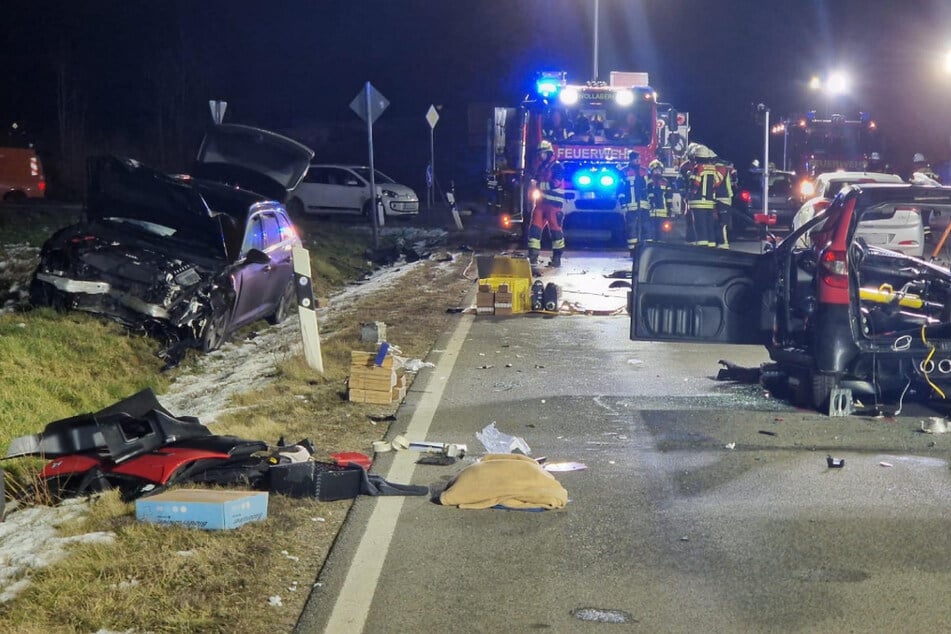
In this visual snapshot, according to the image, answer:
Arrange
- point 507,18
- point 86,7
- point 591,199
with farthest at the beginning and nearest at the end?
point 507,18 < point 86,7 < point 591,199

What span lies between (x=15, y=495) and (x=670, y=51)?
198 feet

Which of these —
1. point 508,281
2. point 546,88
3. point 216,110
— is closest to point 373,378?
point 508,281

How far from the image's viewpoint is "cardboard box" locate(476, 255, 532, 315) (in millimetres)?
16016

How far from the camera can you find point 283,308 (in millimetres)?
15133

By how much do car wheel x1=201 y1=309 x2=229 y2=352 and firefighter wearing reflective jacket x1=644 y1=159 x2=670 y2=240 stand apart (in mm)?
11689

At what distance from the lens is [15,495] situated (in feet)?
23.0

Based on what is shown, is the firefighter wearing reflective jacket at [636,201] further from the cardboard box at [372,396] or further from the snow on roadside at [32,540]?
the snow on roadside at [32,540]

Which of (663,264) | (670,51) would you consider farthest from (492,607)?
(670,51)

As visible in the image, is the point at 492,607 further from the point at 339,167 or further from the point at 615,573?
the point at 339,167

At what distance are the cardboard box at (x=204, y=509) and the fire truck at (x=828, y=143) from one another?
1077 inches

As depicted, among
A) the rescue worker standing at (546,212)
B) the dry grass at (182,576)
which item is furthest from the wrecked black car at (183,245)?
the rescue worker standing at (546,212)

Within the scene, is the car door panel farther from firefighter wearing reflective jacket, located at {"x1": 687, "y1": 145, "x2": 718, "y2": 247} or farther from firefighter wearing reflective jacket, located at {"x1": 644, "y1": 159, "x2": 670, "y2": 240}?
firefighter wearing reflective jacket, located at {"x1": 644, "y1": 159, "x2": 670, "y2": 240}

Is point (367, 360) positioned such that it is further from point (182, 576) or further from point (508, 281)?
point (508, 281)

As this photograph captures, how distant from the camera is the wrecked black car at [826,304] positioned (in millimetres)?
9156
